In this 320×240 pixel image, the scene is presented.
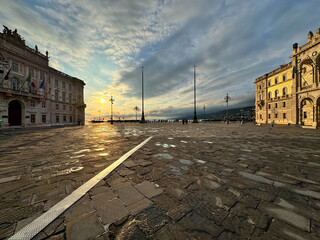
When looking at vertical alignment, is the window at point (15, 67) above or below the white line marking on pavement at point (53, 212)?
above

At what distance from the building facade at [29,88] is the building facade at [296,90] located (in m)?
41.9

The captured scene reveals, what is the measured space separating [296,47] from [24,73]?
4813 cm

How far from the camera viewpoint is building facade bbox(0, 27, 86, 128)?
19.0 metres

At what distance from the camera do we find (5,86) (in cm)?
1884

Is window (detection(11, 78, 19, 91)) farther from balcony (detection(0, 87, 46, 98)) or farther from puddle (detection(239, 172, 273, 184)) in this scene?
puddle (detection(239, 172, 273, 184))

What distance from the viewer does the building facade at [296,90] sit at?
1677cm

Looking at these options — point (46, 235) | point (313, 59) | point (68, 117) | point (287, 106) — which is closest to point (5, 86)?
point (68, 117)

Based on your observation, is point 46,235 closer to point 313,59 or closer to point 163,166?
point 163,166

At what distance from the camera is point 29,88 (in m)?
22.3

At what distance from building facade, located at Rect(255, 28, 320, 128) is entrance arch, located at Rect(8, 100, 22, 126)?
45.1 m

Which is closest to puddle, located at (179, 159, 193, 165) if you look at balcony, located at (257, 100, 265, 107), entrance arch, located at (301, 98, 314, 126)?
entrance arch, located at (301, 98, 314, 126)

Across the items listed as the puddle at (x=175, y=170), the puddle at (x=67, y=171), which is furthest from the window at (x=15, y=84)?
the puddle at (x=175, y=170)

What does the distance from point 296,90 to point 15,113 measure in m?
48.9

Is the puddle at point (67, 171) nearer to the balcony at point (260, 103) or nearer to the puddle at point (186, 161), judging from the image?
the puddle at point (186, 161)
